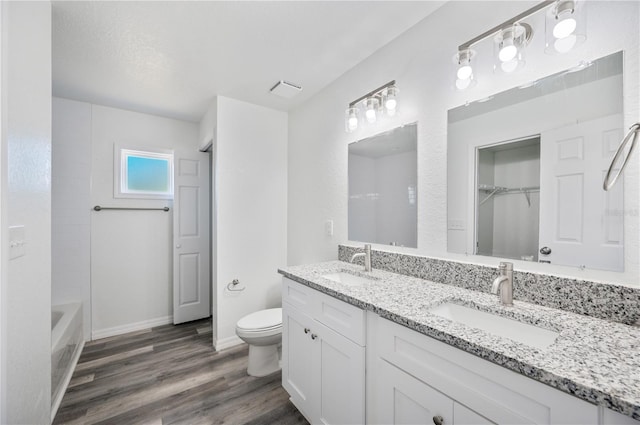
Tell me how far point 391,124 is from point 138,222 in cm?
279

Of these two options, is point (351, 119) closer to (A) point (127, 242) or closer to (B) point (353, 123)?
(B) point (353, 123)

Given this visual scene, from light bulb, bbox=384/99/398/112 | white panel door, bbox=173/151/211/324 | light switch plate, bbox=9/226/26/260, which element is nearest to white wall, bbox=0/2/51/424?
light switch plate, bbox=9/226/26/260

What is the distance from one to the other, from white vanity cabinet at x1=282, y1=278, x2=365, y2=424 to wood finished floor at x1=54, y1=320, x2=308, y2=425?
0.29 metres

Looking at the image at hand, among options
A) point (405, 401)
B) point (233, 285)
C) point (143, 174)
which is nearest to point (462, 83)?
point (405, 401)

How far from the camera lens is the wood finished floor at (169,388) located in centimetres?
162

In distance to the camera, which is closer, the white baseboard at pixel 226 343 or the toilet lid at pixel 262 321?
the toilet lid at pixel 262 321

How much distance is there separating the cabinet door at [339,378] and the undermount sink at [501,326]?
42 cm

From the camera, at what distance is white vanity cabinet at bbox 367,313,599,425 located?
2.07 feet

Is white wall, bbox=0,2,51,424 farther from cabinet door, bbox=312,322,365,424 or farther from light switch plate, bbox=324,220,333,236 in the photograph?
light switch plate, bbox=324,220,333,236

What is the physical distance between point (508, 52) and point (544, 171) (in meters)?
0.54

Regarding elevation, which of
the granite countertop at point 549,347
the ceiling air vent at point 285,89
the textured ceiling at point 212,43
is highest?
the textured ceiling at point 212,43

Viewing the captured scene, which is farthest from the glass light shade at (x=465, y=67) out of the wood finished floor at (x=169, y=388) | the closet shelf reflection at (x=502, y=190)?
the wood finished floor at (x=169, y=388)

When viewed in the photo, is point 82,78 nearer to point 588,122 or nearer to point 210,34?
point 210,34

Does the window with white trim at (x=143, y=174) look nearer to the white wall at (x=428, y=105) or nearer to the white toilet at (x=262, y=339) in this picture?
the white wall at (x=428, y=105)
